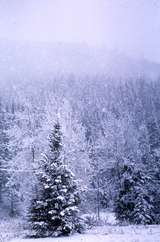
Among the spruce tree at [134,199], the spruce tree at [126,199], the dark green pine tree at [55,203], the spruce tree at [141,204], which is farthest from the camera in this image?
the spruce tree at [126,199]

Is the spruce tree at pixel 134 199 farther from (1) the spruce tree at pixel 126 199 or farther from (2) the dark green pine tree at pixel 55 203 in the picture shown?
(2) the dark green pine tree at pixel 55 203

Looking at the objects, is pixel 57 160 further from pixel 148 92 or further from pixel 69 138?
pixel 148 92

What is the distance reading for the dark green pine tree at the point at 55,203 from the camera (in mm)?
18641

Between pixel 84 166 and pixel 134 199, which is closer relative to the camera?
pixel 134 199

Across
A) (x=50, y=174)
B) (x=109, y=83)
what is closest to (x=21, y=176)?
(x=50, y=174)

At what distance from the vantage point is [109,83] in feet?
654

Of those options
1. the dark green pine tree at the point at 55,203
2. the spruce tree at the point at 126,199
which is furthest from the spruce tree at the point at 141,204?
the dark green pine tree at the point at 55,203

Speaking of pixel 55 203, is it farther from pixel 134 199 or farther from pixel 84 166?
pixel 84 166

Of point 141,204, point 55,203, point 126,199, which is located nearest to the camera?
point 55,203

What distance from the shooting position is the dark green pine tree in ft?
61.2

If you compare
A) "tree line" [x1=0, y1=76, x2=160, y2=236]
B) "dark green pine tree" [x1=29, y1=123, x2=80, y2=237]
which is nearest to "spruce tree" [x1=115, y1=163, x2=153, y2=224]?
"tree line" [x1=0, y1=76, x2=160, y2=236]

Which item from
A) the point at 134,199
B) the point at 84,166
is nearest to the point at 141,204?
the point at 134,199

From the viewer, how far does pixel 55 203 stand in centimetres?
1889

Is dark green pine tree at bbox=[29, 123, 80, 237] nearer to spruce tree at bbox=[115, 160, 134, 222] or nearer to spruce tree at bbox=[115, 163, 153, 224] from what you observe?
spruce tree at bbox=[115, 163, 153, 224]
